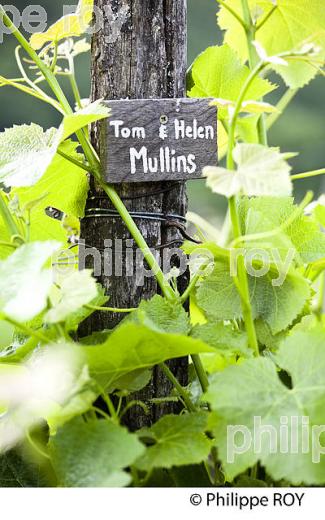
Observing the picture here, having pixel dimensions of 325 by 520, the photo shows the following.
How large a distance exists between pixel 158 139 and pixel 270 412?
341 millimetres

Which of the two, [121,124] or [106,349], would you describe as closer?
[106,349]

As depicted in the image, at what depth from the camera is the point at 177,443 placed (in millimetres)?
548

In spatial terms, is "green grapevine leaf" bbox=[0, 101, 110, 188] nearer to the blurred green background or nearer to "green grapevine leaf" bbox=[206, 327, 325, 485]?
"green grapevine leaf" bbox=[206, 327, 325, 485]

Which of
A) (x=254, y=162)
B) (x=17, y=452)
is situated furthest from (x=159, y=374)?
(x=254, y=162)

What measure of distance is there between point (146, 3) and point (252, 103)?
25 centimetres

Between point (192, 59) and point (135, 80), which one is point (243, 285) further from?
point (192, 59)

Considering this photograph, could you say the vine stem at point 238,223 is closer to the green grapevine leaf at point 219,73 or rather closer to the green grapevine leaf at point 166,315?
the green grapevine leaf at point 166,315

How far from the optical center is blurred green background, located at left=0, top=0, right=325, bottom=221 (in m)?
5.33

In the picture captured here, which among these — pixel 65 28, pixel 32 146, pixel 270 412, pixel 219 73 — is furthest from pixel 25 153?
pixel 270 412

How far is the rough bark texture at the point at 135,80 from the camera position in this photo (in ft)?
2.53

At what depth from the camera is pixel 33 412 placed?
0.60m

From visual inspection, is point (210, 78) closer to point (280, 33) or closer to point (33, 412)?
point (280, 33)

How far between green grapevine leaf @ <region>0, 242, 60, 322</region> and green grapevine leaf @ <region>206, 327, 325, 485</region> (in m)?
0.15

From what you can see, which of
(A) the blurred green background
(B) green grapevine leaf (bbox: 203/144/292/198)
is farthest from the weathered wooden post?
(A) the blurred green background
